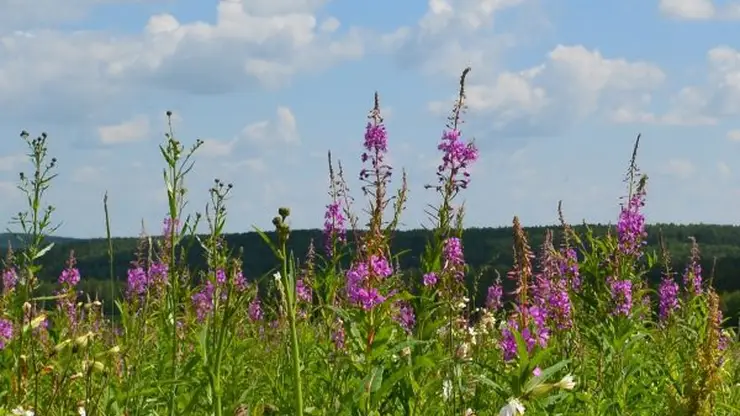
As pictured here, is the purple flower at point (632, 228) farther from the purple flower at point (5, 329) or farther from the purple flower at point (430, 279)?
the purple flower at point (5, 329)

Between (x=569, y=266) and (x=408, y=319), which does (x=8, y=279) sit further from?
(x=569, y=266)

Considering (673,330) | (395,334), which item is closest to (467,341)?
(395,334)

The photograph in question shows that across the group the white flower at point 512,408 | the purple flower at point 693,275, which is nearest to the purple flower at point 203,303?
the purple flower at point 693,275

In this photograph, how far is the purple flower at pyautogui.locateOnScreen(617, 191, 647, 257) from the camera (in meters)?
6.94

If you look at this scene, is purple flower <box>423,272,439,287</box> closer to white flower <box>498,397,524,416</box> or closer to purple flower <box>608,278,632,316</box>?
purple flower <box>608,278,632,316</box>

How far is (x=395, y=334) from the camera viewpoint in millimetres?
5797

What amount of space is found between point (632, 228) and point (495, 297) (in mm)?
1810

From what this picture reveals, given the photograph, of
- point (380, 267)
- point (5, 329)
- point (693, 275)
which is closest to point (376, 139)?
point (380, 267)

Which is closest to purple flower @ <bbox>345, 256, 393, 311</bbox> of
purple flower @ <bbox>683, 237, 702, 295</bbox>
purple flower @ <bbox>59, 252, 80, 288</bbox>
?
purple flower @ <bbox>683, 237, 702, 295</bbox>

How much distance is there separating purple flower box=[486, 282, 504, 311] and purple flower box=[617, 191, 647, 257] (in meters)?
1.27

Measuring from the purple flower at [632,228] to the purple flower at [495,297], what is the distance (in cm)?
127

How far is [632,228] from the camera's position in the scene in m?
7.11

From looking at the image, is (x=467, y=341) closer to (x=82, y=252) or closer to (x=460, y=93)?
(x=460, y=93)

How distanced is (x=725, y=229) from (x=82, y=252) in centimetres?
8486
